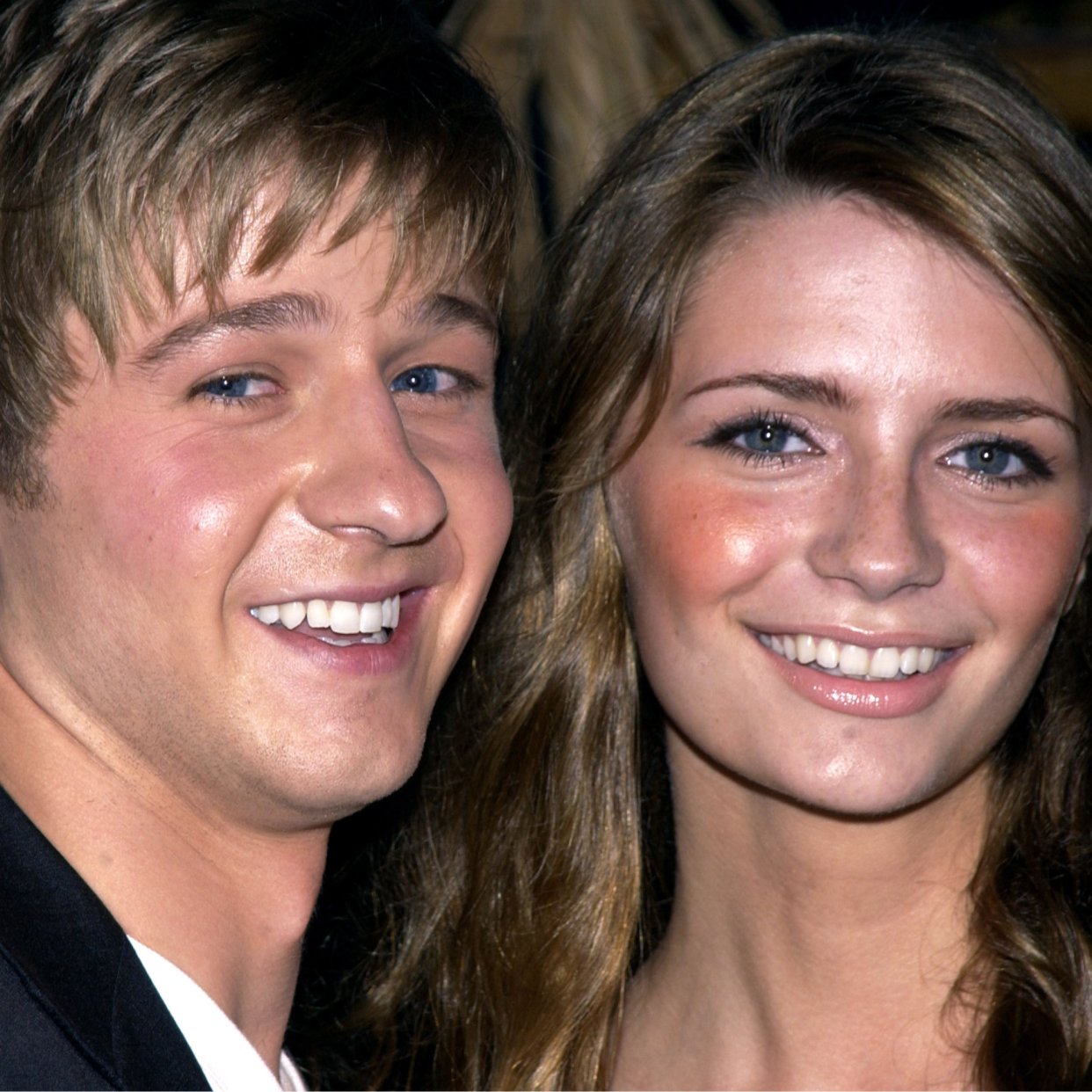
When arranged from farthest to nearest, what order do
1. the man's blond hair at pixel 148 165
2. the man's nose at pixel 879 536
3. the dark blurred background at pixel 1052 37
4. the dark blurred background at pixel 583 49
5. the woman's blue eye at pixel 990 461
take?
1. the dark blurred background at pixel 1052 37
2. the dark blurred background at pixel 583 49
3. the woman's blue eye at pixel 990 461
4. the man's nose at pixel 879 536
5. the man's blond hair at pixel 148 165

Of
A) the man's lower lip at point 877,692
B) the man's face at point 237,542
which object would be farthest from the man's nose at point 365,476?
the man's lower lip at point 877,692

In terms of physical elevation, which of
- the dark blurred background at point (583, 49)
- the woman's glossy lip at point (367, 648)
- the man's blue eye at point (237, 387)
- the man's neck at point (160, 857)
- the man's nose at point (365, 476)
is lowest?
the man's neck at point (160, 857)

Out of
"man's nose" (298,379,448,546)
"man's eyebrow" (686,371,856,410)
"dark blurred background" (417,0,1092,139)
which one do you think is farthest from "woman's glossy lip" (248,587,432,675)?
"dark blurred background" (417,0,1092,139)

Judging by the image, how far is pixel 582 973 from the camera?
2646 mm

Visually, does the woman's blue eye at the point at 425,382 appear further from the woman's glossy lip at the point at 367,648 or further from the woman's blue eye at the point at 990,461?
the woman's blue eye at the point at 990,461

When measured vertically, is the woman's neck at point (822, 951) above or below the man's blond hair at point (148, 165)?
below

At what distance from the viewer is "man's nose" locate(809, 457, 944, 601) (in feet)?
7.09

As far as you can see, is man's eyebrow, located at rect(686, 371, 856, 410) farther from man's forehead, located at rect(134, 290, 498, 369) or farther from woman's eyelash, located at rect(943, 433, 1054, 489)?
man's forehead, located at rect(134, 290, 498, 369)

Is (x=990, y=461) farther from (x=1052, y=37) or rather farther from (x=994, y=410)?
(x=1052, y=37)

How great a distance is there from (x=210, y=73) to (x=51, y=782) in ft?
3.16

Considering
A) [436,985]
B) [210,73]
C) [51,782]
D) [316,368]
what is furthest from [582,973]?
[210,73]

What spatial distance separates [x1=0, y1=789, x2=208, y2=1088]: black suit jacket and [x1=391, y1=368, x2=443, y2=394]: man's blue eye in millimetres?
791

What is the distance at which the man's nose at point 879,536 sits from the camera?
2.16 meters

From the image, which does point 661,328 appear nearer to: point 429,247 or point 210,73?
point 429,247
